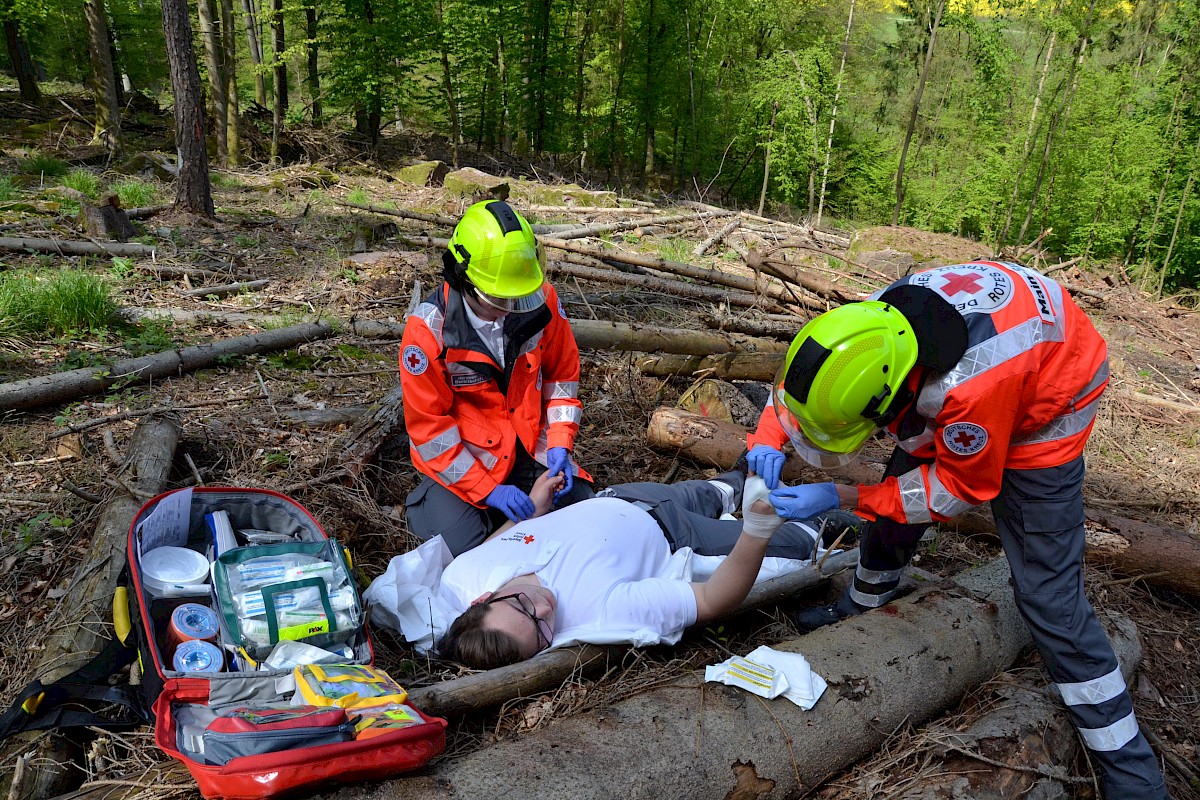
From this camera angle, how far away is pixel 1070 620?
2352 mm

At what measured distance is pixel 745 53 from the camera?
22812 millimetres

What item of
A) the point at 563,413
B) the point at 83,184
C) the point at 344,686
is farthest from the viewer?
A: the point at 83,184

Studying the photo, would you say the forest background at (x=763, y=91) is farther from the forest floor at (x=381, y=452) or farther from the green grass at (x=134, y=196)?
the forest floor at (x=381, y=452)

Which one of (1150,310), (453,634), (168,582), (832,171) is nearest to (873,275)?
(1150,310)

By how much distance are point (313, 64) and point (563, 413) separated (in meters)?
18.7

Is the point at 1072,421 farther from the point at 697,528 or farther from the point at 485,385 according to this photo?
the point at 485,385

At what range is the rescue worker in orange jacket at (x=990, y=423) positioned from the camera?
2.01m

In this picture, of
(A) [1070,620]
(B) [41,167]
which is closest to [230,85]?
(B) [41,167]

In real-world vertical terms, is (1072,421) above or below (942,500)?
above

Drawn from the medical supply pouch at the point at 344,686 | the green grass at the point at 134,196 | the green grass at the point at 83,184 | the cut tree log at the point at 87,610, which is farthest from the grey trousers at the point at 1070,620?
the green grass at the point at 83,184

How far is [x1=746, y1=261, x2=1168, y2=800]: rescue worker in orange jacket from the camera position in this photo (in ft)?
6.59

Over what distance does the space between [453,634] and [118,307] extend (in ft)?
13.9

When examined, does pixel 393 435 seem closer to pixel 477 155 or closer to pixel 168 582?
pixel 168 582

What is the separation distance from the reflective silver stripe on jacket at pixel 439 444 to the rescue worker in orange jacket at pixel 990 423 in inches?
55.5
